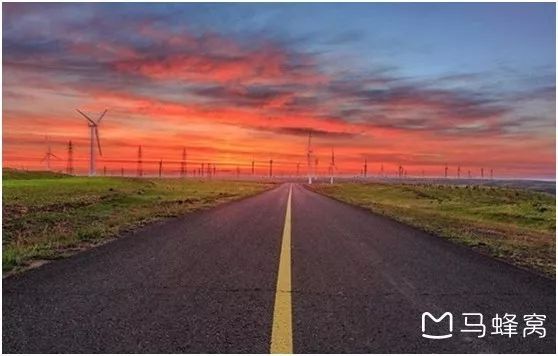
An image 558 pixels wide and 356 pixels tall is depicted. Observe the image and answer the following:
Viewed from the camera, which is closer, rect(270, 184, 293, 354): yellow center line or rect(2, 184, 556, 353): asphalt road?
rect(270, 184, 293, 354): yellow center line

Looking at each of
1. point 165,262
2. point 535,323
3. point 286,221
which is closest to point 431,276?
point 535,323

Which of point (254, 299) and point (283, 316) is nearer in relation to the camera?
point (283, 316)

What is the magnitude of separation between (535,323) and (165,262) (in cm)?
618

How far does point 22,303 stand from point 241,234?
8392 millimetres

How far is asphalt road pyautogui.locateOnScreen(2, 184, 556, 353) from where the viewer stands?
5070mm

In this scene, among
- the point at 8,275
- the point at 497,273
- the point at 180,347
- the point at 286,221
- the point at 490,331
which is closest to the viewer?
the point at 180,347

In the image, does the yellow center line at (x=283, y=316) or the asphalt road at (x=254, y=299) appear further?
the asphalt road at (x=254, y=299)

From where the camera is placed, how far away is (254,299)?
22.0 ft

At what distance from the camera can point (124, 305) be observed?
20.7 feet

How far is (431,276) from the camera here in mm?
8570

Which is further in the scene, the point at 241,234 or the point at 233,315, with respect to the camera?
the point at 241,234

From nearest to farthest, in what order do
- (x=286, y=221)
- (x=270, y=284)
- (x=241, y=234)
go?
1. (x=270, y=284)
2. (x=241, y=234)
3. (x=286, y=221)

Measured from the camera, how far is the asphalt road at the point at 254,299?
507cm

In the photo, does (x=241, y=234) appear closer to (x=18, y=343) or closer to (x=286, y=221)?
(x=286, y=221)
